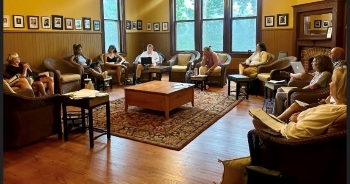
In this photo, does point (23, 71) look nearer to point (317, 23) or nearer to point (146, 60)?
point (146, 60)

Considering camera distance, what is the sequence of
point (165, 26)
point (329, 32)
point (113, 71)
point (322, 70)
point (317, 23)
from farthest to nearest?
point (165, 26) < point (113, 71) < point (317, 23) < point (329, 32) < point (322, 70)

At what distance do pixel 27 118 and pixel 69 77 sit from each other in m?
3.17

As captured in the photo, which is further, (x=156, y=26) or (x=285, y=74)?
(x=156, y=26)

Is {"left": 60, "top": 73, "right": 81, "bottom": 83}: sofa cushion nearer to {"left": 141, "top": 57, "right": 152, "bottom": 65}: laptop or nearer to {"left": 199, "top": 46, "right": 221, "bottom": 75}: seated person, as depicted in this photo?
{"left": 141, "top": 57, "right": 152, "bottom": 65}: laptop

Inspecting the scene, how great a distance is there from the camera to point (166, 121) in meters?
4.76

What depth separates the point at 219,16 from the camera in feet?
31.4

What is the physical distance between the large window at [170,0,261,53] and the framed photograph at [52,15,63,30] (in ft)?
12.4

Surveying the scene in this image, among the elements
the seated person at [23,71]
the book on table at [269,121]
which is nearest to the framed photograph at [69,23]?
the seated person at [23,71]

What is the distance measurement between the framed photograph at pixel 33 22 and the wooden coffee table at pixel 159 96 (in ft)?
10.6

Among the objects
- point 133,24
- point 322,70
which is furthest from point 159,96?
point 133,24

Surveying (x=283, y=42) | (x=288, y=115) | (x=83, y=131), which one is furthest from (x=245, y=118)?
(x=283, y=42)

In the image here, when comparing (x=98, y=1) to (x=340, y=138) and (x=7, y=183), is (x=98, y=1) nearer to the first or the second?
(x=7, y=183)

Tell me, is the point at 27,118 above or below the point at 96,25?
below

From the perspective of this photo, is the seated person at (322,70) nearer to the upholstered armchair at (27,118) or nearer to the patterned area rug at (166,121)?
the patterned area rug at (166,121)
